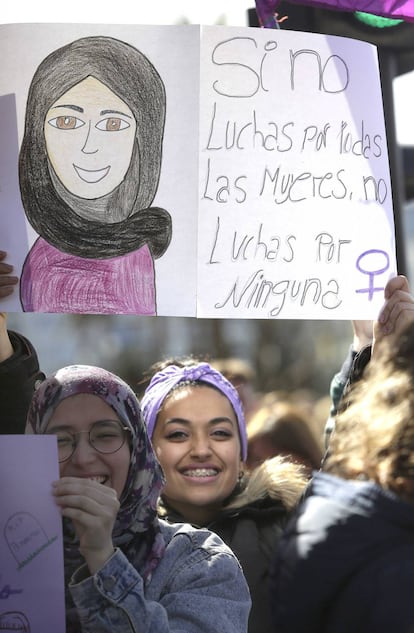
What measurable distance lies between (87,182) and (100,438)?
0.67 metres

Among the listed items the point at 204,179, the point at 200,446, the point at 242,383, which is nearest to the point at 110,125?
the point at 204,179

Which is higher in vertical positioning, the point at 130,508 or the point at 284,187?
the point at 284,187

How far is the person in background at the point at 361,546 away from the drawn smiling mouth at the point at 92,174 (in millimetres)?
1200

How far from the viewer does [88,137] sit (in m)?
2.44

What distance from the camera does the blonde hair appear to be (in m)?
1.39

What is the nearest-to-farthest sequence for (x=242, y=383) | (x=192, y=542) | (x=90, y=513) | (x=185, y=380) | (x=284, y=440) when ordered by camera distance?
(x=90, y=513) → (x=192, y=542) → (x=185, y=380) → (x=284, y=440) → (x=242, y=383)

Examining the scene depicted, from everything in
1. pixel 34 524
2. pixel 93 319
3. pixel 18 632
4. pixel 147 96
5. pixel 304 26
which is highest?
pixel 93 319

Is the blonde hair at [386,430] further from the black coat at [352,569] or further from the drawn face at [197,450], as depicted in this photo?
the drawn face at [197,450]

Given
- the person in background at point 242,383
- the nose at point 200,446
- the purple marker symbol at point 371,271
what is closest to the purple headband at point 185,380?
the nose at point 200,446

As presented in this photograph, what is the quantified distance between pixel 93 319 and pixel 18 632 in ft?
41.5

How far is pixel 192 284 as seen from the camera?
8.05 ft

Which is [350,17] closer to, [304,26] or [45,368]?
[304,26]

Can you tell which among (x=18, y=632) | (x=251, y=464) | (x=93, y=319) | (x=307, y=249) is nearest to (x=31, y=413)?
(x=18, y=632)

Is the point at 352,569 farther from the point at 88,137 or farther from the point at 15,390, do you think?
the point at 88,137
